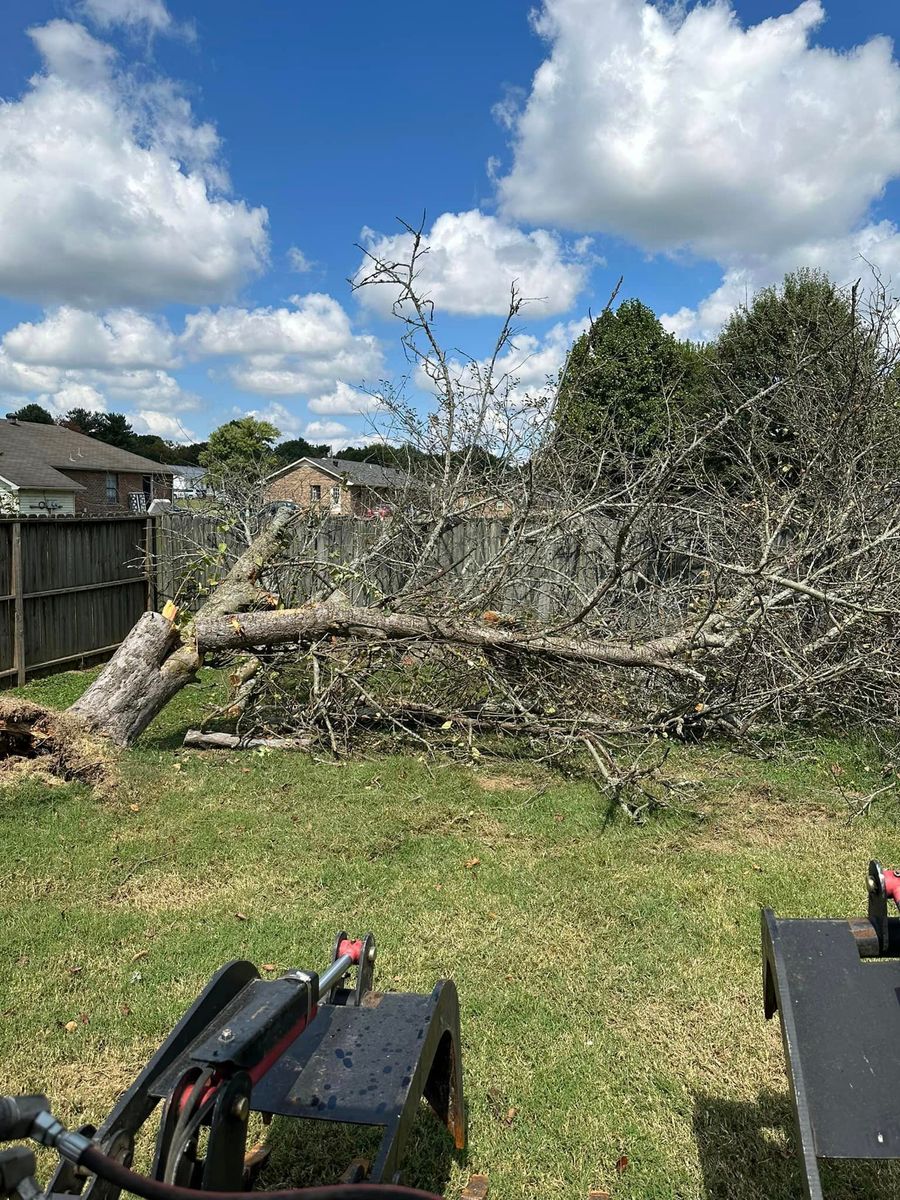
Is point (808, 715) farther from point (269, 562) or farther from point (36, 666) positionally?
point (36, 666)

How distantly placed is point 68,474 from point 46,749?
34627 millimetres

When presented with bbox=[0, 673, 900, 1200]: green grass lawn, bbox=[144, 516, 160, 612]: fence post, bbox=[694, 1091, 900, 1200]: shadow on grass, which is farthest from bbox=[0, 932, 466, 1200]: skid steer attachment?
bbox=[144, 516, 160, 612]: fence post

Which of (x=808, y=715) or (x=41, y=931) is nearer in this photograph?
(x=41, y=931)

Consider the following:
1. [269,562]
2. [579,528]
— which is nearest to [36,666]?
[269,562]

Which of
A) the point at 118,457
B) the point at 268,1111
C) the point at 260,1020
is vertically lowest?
the point at 268,1111

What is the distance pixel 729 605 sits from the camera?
645 cm

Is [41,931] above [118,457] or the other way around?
the other way around

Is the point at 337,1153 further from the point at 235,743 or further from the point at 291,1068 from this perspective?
the point at 235,743

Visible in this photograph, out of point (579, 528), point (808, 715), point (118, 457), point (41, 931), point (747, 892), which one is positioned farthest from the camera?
point (118, 457)

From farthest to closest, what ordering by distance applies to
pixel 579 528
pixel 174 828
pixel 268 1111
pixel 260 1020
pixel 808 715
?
pixel 579 528 < pixel 808 715 < pixel 174 828 < pixel 268 1111 < pixel 260 1020

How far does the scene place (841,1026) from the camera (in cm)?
163

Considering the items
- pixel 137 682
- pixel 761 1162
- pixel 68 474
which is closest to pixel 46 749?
pixel 137 682

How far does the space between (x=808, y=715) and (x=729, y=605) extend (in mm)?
1393

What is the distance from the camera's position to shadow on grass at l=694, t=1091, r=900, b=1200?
2.34 m
